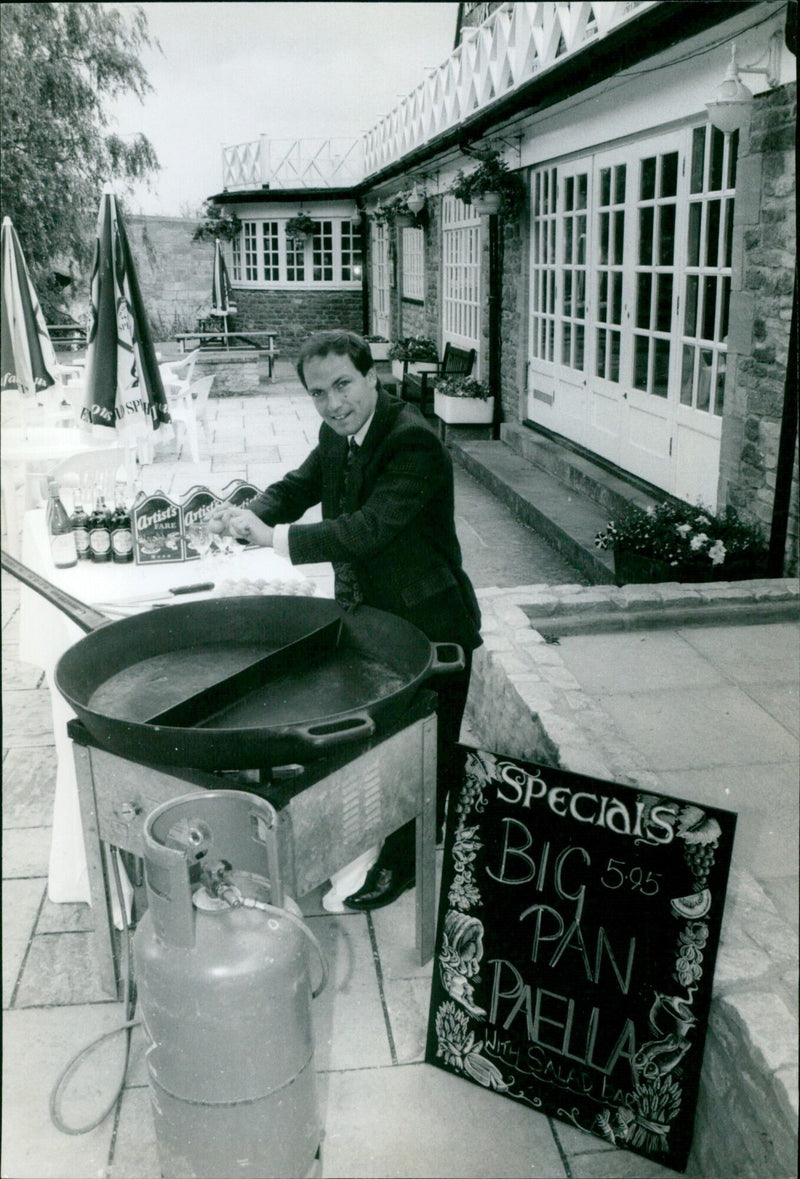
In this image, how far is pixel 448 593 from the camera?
3.30m

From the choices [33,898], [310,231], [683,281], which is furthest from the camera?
[310,231]

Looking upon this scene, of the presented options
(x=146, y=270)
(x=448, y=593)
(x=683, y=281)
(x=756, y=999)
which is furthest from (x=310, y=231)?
(x=756, y=999)

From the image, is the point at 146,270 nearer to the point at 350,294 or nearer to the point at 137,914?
the point at 350,294

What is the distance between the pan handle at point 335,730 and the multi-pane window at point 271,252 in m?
22.1

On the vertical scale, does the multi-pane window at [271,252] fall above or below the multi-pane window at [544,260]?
above

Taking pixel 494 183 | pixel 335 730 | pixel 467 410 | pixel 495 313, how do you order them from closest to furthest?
pixel 335 730
pixel 494 183
pixel 467 410
pixel 495 313

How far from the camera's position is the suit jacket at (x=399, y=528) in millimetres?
3074

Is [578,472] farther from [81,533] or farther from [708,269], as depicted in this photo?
[81,533]

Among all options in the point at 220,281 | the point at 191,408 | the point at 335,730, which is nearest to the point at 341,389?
the point at 335,730

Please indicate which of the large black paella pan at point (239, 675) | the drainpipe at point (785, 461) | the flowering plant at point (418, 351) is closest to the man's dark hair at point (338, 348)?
the large black paella pan at point (239, 675)

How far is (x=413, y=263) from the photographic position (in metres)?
17.1

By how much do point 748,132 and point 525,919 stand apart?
15.0 ft

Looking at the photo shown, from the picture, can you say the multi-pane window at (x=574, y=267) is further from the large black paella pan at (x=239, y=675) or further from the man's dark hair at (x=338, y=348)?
the large black paella pan at (x=239, y=675)

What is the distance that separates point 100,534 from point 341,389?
5.26ft
